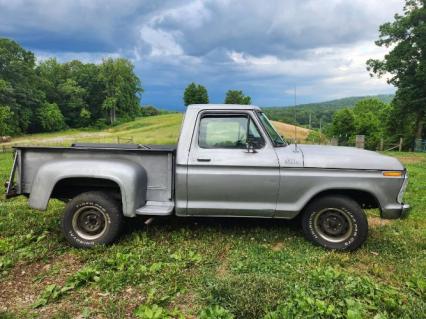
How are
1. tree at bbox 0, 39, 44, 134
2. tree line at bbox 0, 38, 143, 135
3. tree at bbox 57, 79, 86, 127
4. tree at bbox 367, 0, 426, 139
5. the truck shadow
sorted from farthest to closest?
tree at bbox 57, 79, 86, 127, tree line at bbox 0, 38, 143, 135, tree at bbox 0, 39, 44, 134, tree at bbox 367, 0, 426, 139, the truck shadow

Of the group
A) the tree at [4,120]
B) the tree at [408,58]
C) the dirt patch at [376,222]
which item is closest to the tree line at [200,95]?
the tree at [4,120]

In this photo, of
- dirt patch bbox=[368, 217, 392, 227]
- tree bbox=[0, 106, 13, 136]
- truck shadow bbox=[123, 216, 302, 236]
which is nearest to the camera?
truck shadow bbox=[123, 216, 302, 236]

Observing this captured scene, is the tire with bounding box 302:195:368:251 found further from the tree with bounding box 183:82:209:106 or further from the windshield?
the tree with bounding box 183:82:209:106

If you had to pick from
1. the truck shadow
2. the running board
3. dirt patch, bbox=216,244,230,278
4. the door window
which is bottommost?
dirt patch, bbox=216,244,230,278

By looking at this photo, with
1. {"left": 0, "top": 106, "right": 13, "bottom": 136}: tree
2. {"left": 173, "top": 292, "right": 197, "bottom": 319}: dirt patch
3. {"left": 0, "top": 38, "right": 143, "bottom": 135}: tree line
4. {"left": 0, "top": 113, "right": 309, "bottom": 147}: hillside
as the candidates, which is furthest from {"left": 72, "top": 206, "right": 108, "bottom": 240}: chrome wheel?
{"left": 0, "top": 38, "right": 143, "bottom": 135}: tree line

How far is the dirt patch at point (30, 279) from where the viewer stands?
12.8 feet

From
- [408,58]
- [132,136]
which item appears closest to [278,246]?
[408,58]

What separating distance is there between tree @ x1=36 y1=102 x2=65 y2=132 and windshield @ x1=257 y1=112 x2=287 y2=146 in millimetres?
72458

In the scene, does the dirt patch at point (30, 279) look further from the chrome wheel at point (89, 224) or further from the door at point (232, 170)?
the door at point (232, 170)

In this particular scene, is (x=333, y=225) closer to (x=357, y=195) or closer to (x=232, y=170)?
(x=357, y=195)

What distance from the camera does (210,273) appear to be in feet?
14.5

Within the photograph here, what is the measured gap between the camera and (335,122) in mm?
71188

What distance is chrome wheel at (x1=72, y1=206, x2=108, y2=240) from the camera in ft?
17.4

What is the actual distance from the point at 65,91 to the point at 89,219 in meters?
84.8
